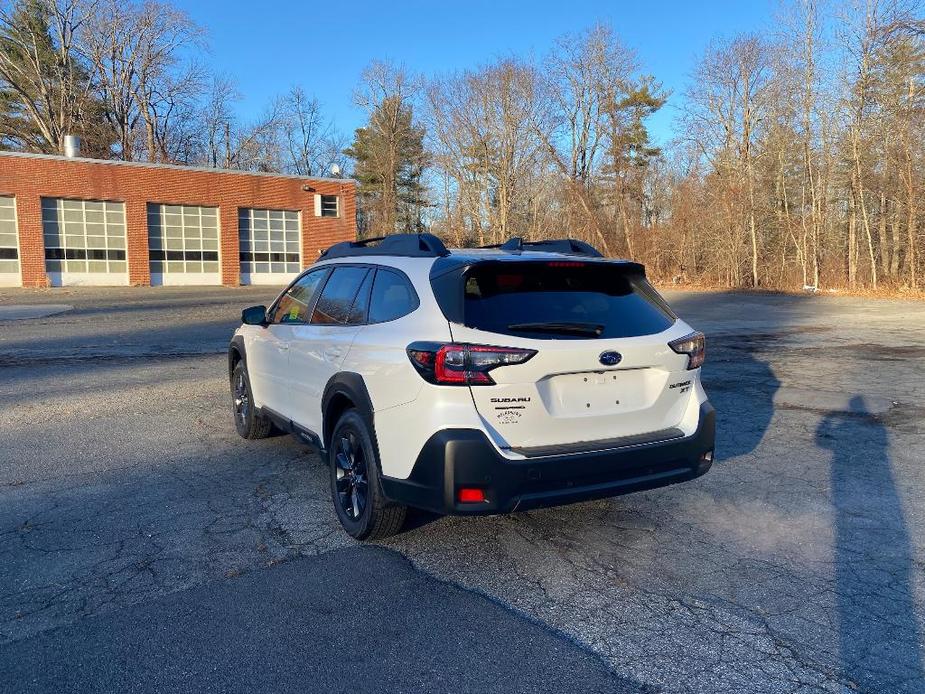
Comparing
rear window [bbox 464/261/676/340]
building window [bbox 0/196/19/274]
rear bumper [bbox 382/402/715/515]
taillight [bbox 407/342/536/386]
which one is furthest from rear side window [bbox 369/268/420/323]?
building window [bbox 0/196/19/274]

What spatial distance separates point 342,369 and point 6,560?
81.7 inches

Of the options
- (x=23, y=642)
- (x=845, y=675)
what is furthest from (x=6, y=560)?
(x=845, y=675)

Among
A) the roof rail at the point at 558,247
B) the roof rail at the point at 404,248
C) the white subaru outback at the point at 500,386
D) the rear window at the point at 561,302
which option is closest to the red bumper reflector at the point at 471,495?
the white subaru outback at the point at 500,386

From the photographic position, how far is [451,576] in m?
3.46

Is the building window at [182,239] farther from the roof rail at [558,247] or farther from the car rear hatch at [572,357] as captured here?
the car rear hatch at [572,357]

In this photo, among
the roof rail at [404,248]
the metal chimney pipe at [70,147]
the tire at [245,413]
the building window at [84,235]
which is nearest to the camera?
the roof rail at [404,248]

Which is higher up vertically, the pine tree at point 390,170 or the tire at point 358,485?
the pine tree at point 390,170

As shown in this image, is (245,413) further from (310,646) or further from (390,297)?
(310,646)

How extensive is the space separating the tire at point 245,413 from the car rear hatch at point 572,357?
10.1 feet

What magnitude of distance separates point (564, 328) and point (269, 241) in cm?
3388

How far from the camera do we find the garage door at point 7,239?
28.2 metres

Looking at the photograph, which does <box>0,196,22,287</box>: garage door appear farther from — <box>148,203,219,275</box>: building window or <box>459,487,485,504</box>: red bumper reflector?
<box>459,487,485,504</box>: red bumper reflector

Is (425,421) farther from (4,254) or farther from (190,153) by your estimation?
(190,153)

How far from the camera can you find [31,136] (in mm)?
45812
